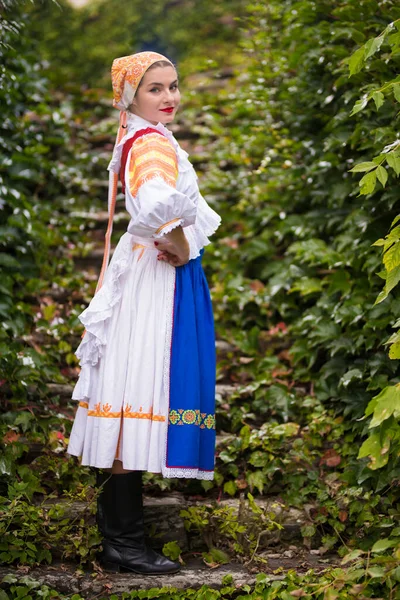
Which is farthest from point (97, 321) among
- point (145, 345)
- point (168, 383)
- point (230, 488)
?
point (230, 488)

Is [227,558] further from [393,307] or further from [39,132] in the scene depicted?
[39,132]

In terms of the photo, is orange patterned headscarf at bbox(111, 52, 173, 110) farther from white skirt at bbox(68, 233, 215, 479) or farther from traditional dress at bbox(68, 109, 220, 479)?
white skirt at bbox(68, 233, 215, 479)

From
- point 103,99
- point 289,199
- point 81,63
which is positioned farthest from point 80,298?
point 81,63

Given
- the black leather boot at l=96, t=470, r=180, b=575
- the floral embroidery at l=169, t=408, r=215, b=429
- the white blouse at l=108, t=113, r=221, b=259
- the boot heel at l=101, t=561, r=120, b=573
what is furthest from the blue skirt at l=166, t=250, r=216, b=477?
the boot heel at l=101, t=561, r=120, b=573

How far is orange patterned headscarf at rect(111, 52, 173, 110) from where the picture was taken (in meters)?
2.41

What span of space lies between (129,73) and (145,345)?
0.95 m

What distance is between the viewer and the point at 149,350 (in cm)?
238

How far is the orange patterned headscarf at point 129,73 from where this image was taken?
2410 mm

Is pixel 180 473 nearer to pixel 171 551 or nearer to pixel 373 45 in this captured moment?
pixel 171 551

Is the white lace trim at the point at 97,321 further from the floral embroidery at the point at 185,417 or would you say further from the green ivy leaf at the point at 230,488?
the green ivy leaf at the point at 230,488

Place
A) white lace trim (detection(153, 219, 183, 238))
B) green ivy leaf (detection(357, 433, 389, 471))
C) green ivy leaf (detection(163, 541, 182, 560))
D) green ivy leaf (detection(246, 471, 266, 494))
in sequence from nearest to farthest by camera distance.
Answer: green ivy leaf (detection(357, 433, 389, 471)) → white lace trim (detection(153, 219, 183, 238)) → green ivy leaf (detection(163, 541, 182, 560)) → green ivy leaf (detection(246, 471, 266, 494))

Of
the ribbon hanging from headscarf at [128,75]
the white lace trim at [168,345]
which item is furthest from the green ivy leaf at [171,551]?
the ribbon hanging from headscarf at [128,75]

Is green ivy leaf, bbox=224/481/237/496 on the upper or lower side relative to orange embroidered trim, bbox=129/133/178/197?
lower

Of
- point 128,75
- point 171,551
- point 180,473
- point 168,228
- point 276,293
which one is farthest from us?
point 276,293
